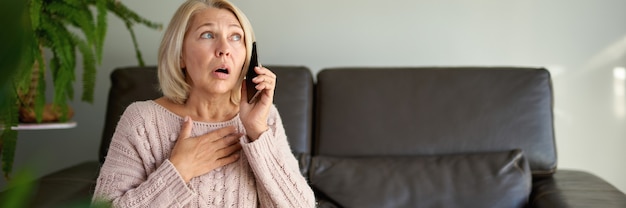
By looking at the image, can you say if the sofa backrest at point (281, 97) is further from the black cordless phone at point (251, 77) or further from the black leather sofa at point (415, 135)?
the black cordless phone at point (251, 77)

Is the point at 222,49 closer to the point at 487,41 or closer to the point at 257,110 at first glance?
the point at 257,110

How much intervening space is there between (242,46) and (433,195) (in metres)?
0.66

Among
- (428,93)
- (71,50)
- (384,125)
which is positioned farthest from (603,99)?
(71,50)

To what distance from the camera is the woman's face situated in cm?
127

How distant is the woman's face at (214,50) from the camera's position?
4.15ft

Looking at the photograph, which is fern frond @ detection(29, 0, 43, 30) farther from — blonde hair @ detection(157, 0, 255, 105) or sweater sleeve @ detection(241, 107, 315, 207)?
sweater sleeve @ detection(241, 107, 315, 207)

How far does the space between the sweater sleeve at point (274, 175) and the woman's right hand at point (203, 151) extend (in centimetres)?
5

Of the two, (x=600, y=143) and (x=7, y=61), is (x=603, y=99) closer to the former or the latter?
(x=600, y=143)

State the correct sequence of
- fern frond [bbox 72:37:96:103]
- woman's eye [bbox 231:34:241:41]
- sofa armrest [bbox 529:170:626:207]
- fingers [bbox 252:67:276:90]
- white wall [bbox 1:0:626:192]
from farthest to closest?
white wall [bbox 1:0:626:192] → fern frond [bbox 72:37:96:103] → sofa armrest [bbox 529:170:626:207] → woman's eye [bbox 231:34:241:41] → fingers [bbox 252:67:276:90]

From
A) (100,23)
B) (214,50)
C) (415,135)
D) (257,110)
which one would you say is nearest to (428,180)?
(415,135)

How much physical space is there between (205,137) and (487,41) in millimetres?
1189

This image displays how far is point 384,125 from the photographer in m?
1.76

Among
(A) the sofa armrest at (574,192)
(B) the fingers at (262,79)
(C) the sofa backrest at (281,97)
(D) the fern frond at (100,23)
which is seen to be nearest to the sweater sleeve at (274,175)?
(B) the fingers at (262,79)

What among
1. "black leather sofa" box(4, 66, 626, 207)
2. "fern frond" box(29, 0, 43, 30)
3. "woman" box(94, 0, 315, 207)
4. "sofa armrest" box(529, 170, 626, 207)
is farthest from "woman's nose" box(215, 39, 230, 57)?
"sofa armrest" box(529, 170, 626, 207)
